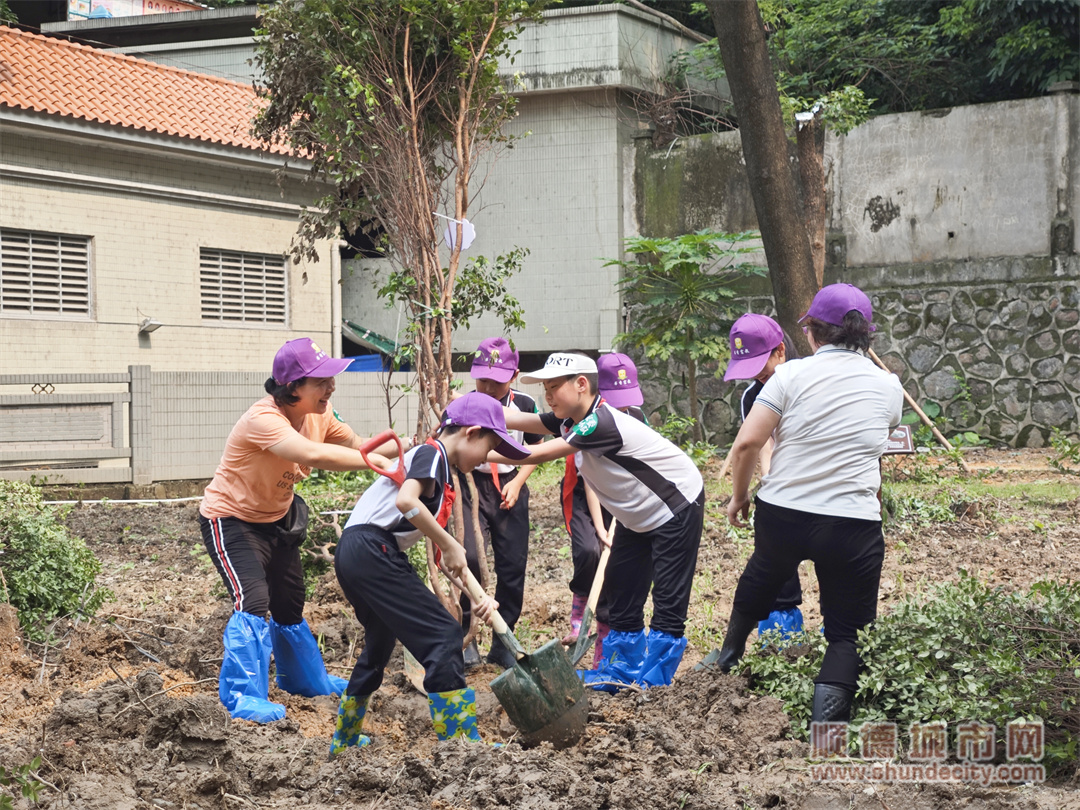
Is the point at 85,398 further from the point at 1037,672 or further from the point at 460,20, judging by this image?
the point at 1037,672

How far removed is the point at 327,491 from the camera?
1186 cm

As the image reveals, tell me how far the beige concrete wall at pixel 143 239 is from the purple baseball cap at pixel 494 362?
339 inches

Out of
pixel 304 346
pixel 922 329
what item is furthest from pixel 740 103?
pixel 922 329

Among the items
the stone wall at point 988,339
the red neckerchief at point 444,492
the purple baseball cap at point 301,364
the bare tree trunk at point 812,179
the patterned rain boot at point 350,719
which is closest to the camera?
the red neckerchief at point 444,492

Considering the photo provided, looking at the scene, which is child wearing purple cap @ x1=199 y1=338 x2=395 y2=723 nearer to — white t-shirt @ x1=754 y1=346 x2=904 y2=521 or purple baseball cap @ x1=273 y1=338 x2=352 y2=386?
purple baseball cap @ x1=273 y1=338 x2=352 y2=386

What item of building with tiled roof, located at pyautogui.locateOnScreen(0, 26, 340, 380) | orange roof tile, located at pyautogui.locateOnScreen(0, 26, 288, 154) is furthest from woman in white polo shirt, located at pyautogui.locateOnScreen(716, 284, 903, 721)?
building with tiled roof, located at pyautogui.locateOnScreen(0, 26, 340, 380)

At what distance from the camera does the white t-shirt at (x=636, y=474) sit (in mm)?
Result: 4949

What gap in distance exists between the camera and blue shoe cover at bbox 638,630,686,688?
4.94m

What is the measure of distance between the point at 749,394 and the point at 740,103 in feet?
10.7

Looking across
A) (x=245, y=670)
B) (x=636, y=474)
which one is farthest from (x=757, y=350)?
(x=245, y=670)

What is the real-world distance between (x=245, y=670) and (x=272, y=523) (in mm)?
685

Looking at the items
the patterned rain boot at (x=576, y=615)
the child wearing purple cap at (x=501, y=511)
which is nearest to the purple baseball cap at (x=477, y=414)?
the child wearing purple cap at (x=501, y=511)

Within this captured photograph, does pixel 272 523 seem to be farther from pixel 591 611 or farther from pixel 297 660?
pixel 591 611

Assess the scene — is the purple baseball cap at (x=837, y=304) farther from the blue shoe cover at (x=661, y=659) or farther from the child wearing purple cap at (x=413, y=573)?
the blue shoe cover at (x=661, y=659)
